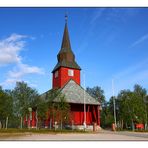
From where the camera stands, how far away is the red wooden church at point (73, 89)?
4881 centimetres

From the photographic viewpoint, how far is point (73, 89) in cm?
5128

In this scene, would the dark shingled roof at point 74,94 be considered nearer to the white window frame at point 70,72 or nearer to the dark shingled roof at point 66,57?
the white window frame at point 70,72

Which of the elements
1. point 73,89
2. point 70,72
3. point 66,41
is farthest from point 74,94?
point 66,41

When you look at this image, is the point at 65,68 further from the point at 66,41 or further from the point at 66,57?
the point at 66,41

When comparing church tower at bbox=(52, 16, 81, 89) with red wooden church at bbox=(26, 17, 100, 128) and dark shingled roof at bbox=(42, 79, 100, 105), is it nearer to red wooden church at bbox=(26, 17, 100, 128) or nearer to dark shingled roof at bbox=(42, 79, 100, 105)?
red wooden church at bbox=(26, 17, 100, 128)

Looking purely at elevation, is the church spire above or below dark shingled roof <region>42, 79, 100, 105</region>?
above

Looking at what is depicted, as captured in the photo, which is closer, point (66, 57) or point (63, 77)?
point (63, 77)

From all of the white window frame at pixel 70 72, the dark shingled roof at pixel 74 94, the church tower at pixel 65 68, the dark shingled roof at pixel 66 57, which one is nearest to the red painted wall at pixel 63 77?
the church tower at pixel 65 68

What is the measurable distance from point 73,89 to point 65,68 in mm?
5525

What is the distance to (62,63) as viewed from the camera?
2153 inches

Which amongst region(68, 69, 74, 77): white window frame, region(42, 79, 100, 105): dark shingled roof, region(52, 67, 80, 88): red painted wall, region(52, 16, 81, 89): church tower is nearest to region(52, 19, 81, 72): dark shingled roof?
region(52, 16, 81, 89): church tower

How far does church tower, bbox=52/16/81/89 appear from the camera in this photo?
54219 mm
